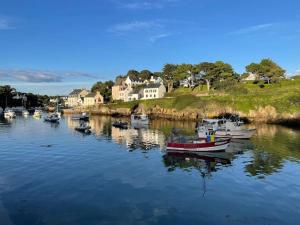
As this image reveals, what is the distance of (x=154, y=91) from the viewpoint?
184 m

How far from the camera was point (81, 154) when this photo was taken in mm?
58938

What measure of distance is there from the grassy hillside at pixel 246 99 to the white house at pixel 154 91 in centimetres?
2063

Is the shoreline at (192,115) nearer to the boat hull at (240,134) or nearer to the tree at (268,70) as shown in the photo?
the boat hull at (240,134)

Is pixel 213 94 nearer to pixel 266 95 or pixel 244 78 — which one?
pixel 266 95

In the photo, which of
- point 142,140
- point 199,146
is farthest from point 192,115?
point 199,146

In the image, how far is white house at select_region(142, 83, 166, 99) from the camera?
183 m

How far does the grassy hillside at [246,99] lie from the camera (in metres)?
122

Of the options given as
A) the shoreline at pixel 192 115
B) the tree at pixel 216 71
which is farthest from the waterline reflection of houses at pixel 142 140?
the tree at pixel 216 71

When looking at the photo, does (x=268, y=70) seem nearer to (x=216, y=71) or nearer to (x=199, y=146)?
(x=216, y=71)

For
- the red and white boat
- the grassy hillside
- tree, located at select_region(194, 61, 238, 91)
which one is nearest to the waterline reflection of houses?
the red and white boat

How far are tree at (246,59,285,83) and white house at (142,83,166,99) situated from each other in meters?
48.8

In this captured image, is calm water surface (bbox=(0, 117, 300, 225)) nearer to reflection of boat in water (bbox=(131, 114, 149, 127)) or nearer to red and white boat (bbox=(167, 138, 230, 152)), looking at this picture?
red and white boat (bbox=(167, 138, 230, 152))

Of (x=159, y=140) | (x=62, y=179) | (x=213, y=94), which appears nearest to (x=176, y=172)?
(x=62, y=179)

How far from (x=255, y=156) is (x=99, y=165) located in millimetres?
26558
